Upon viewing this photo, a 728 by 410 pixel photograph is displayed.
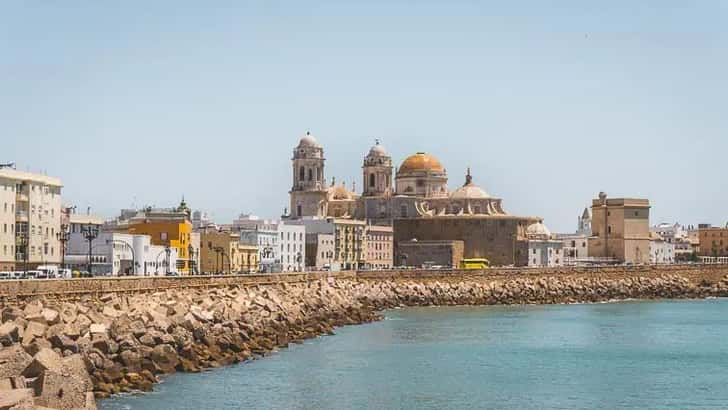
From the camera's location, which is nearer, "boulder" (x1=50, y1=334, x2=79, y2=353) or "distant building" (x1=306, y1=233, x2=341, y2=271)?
"boulder" (x1=50, y1=334, x2=79, y2=353)

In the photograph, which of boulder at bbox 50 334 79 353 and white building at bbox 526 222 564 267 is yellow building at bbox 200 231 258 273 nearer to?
white building at bbox 526 222 564 267

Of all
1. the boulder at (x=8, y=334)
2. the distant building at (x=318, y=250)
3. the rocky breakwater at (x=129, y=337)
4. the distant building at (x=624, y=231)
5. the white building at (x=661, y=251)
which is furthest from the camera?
the white building at (x=661, y=251)

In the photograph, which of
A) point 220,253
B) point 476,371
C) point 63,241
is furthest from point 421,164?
point 476,371

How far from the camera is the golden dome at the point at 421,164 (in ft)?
357

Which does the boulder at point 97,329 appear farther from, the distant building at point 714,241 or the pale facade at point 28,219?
the distant building at point 714,241

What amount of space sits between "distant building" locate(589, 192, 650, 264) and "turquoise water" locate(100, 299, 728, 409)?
53.9 meters

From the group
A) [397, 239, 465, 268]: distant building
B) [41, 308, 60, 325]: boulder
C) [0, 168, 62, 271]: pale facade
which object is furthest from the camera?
[397, 239, 465, 268]: distant building

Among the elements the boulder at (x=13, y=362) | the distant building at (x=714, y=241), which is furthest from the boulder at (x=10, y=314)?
the distant building at (x=714, y=241)

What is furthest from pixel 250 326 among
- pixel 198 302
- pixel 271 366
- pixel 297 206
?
pixel 297 206

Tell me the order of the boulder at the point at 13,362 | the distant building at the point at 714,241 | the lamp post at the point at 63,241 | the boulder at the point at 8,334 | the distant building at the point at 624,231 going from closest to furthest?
the boulder at the point at 13,362 → the boulder at the point at 8,334 → the lamp post at the point at 63,241 → the distant building at the point at 624,231 → the distant building at the point at 714,241

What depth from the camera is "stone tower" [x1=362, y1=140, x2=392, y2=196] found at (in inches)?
4210

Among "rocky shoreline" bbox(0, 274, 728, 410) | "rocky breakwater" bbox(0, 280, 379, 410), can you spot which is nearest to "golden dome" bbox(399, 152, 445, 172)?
"rocky shoreline" bbox(0, 274, 728, 410)

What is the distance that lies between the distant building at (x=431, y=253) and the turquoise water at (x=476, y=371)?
3944 centimetres

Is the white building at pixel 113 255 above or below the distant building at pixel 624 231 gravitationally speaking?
below
